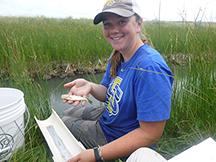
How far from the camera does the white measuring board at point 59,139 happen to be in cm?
186

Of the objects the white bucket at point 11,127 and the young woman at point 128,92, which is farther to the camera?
the white bucket at point 11,127

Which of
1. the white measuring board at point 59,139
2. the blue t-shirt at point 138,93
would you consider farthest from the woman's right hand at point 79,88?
the white measuring board at point 59,139

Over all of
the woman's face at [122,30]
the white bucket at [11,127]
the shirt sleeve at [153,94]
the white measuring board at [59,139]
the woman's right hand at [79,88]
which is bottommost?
the white measuring board at [59,139]

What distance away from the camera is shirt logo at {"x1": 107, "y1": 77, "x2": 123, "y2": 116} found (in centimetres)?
173

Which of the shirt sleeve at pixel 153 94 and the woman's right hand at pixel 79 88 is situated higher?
the shirt sleeve at pixel 153 94

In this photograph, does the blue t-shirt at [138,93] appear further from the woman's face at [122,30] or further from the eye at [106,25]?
the eye at [106,25]

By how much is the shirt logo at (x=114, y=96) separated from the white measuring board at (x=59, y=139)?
0.29 metres

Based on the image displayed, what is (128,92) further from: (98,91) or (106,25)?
(98,91)

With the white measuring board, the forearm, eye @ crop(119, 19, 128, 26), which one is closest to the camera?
eye @ crop(119, 19, 128, 26)

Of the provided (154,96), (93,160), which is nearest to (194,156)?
(154,96)

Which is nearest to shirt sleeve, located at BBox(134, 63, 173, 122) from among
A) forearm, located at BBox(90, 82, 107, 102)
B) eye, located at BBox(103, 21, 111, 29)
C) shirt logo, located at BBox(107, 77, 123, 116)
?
shirt logo, located at BBox(107, 77, 123, 116)

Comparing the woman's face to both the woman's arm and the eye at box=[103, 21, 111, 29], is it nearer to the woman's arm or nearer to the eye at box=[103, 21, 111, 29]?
the eye at box=[103, 21, 111, 29]

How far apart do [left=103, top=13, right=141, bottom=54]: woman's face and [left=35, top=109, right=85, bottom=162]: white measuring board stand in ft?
2.15

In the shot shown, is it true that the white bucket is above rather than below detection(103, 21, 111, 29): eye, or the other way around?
below
